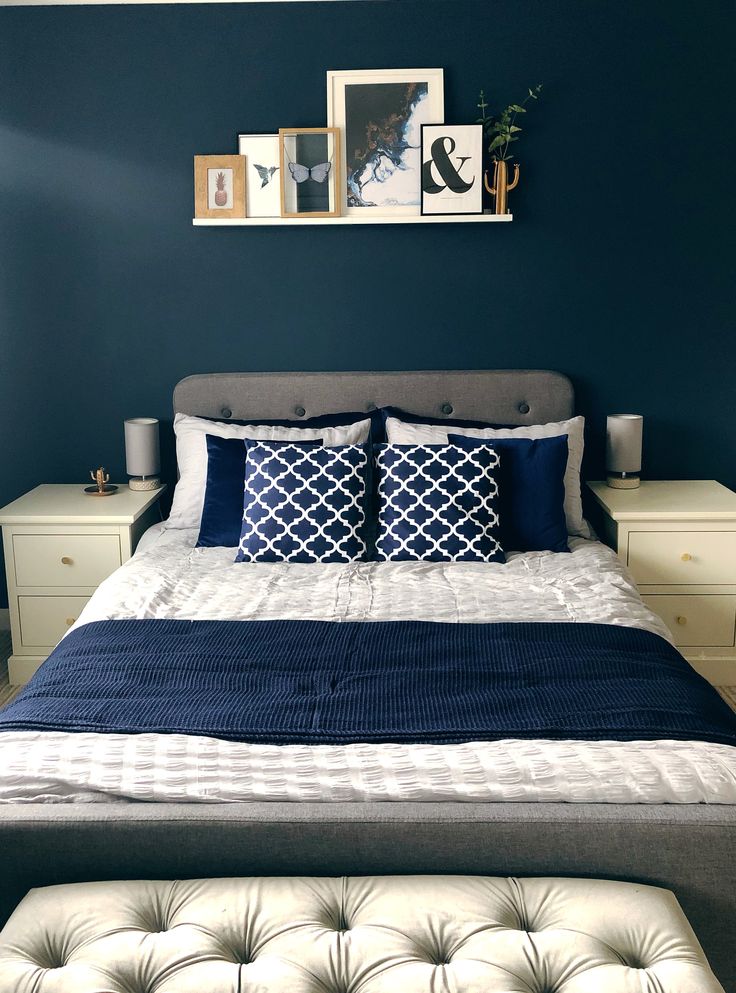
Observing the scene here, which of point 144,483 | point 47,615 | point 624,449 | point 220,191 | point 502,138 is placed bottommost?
point 47,615

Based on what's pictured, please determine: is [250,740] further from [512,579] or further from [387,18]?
[387,18]

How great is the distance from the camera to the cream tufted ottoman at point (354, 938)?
1481mm

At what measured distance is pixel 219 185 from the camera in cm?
378

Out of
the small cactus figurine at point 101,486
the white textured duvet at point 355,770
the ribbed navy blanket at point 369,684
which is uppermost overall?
the small cactus figurine at point 101,486

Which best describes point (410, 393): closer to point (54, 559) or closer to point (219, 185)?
point (219, 185)

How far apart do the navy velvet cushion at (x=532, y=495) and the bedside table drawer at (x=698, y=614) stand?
488 millimetres

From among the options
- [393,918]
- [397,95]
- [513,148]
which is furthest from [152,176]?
[393,918]

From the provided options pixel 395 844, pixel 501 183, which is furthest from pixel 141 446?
pixel 395 844

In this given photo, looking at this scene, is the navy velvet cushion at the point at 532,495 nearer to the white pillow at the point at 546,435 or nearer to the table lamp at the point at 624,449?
the white pillow at the point at 546,435

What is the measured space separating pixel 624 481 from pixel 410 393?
0.90 m

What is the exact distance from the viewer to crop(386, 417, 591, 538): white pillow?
11.8 feet

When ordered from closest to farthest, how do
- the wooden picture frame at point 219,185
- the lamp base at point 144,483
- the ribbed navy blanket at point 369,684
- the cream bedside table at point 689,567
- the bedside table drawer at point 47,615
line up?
the ribbed navy blanket at point 369,684
the cream bedside table at point 689,567
the bedside table drawer at point 47,615
the wooden picture frame at point 219,185
the lamp base at point 144,483

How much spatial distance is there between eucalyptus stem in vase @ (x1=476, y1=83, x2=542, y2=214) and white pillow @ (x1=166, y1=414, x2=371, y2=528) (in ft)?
3.31

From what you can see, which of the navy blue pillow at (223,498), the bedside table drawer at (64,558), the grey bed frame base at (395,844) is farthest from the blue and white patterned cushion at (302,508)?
the grey bed frame base at (395,844)
